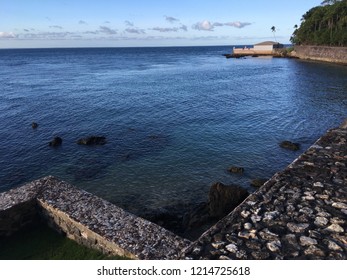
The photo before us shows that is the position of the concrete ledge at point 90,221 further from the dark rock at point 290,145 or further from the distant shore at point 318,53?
A: the distant shore at point 318,53

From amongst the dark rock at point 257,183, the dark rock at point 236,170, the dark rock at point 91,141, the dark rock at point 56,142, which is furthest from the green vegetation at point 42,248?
the dark rock at point 56,142

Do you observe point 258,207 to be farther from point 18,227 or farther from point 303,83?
point 303,83

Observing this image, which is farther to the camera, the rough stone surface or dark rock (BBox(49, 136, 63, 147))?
dark rock (BBox(49, 136, 63, 147))

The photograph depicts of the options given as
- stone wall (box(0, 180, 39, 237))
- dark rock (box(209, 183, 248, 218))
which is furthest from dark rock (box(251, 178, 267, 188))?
stone wall (box(0, 180, 39, 237))

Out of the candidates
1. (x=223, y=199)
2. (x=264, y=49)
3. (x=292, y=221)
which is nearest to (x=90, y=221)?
(x=292, y=221)

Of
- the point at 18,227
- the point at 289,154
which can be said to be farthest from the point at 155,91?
the point at 18,227

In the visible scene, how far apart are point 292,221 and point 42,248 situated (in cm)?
943

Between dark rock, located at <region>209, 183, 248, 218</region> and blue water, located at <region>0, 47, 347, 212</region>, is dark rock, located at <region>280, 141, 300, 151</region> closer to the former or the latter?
blue water, located at <region>0, 47, 347, 212</region>

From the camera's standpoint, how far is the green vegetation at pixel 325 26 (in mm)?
100812

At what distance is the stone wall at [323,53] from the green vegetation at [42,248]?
9857 centimetres

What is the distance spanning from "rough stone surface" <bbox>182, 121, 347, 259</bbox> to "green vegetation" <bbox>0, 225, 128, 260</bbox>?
4.81 metres

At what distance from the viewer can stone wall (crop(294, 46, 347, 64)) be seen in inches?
3556

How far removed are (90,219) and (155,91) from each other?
48674 millimetres
